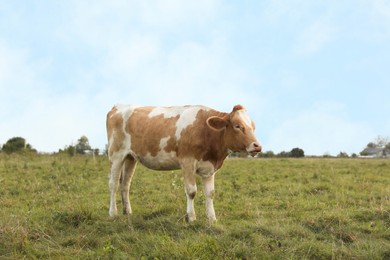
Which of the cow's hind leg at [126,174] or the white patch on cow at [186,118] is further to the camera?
the cow's hind leg at [126,174]

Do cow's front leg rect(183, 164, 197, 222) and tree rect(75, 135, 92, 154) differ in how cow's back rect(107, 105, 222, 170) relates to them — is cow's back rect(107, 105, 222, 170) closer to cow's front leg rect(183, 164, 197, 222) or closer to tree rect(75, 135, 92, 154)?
cow's front leg rect(183, 164, 197, 222)

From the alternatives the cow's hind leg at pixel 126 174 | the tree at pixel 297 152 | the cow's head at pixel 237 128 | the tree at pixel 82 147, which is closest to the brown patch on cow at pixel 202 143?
the cow's head at pixel 237 128

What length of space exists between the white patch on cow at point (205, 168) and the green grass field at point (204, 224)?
90 cm

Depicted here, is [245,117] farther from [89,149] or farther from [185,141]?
[89,149]

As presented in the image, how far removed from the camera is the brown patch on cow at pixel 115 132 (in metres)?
9.35

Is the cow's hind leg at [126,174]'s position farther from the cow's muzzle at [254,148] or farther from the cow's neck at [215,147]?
the cow's muzzle at [254,148]

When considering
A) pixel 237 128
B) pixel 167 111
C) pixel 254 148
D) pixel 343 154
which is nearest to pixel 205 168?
pixel 237 128

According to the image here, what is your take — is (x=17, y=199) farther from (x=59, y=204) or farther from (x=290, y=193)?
(x=290, y=193)

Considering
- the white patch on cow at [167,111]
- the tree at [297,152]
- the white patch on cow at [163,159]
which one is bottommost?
the white patch on cow at [163,159]

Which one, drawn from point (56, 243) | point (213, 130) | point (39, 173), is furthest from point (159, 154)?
point (39, 173)

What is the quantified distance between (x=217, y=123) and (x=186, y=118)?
73cm

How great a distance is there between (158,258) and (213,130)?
283 cm

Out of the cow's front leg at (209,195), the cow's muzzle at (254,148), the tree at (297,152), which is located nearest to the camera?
the cow's muzzle at (254,148)

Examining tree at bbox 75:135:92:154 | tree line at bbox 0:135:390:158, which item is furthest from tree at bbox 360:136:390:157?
tree at bbox 75:135:92:154
